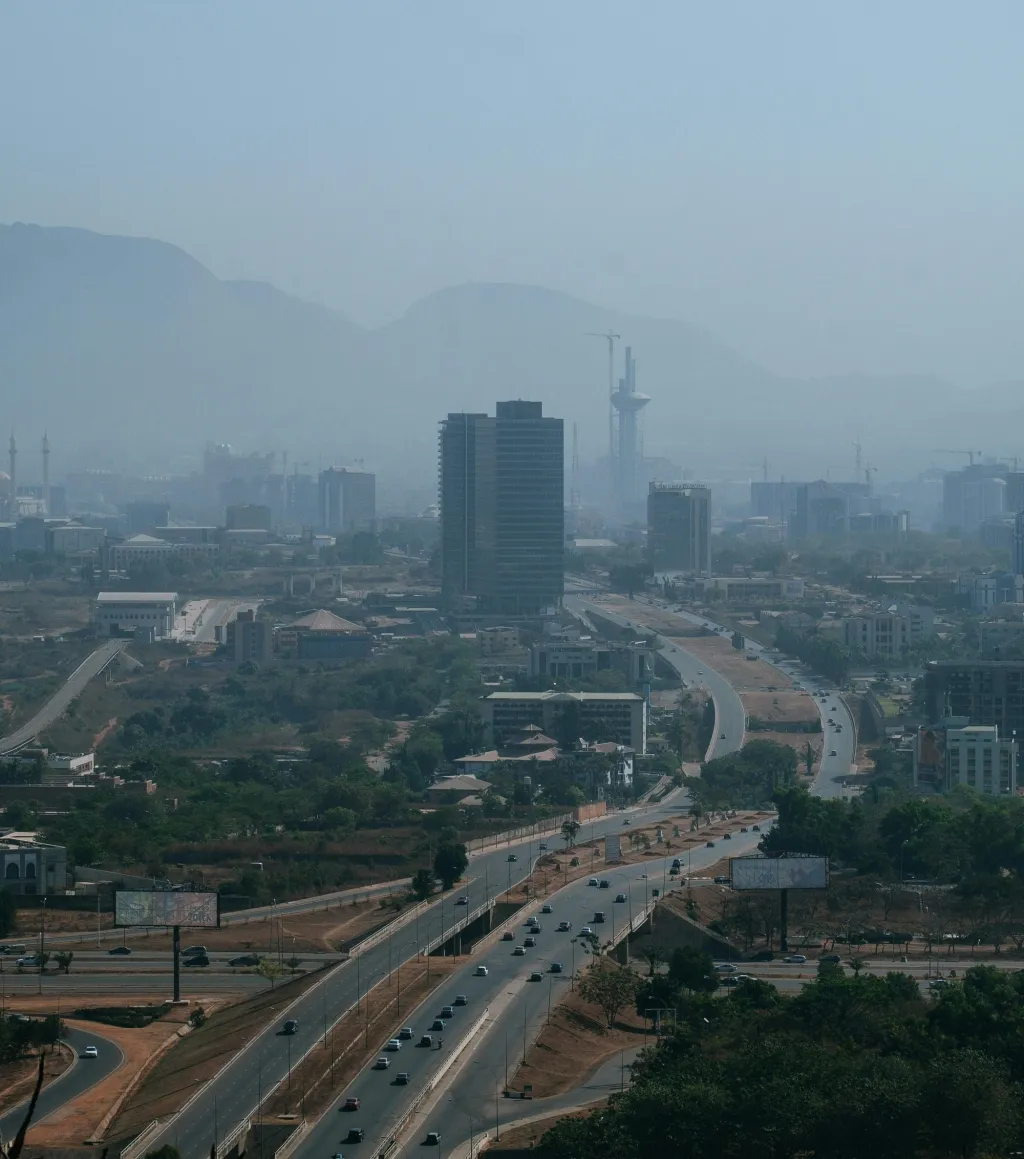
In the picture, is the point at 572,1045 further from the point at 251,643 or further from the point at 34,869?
the point at 251,643

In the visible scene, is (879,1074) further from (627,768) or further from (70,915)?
(627,768)

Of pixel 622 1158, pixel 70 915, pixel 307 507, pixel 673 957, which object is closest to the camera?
pixel 622 1158

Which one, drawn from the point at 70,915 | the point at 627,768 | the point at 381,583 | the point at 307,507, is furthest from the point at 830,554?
the point at 70,915

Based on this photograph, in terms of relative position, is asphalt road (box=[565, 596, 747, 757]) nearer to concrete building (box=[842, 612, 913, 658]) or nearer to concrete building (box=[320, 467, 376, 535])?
concrete building (box=[842, 612, 913, 658])

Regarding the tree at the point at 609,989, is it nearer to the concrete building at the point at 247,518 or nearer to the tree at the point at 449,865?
the tree at the point at 449,865

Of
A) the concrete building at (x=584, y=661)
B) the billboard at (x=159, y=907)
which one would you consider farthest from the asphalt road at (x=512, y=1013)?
the concrete building at (x=584, y=661)
